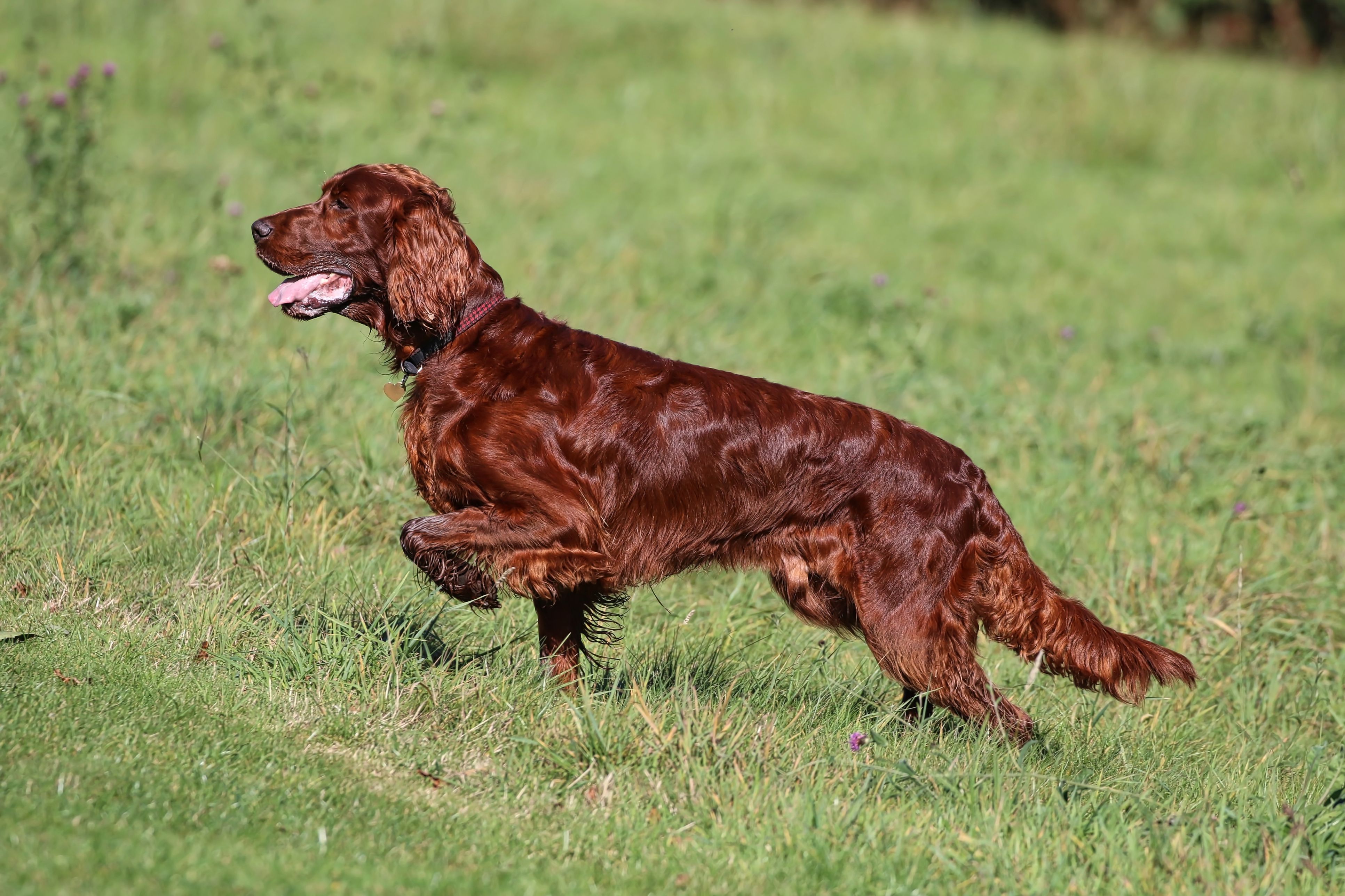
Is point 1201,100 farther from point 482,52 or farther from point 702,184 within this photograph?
point 482,52

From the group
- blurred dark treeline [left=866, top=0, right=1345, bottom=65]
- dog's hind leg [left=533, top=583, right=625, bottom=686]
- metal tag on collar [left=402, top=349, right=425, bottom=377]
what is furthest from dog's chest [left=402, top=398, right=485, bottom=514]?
blurred dark treeline [left=866, top=0, right=1345, bottom=65]

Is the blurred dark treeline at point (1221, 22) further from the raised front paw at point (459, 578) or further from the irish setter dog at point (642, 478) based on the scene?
the raised front paw at point (459, 578)

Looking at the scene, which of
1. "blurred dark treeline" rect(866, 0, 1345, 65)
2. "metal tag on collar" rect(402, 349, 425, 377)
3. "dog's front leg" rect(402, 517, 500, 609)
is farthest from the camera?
"blurred dark treeline" rect(866, 0, 1345, 65)

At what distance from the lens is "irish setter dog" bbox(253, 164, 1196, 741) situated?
3799 mm

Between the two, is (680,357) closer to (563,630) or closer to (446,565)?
(563,630)

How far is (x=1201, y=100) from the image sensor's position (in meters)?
13.7

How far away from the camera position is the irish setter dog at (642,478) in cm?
380

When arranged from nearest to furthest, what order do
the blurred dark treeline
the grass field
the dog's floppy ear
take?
the grass field
the dog's floppy ear
the blurred dark treeline

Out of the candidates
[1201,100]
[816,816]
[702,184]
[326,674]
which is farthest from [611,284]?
[1201,100]

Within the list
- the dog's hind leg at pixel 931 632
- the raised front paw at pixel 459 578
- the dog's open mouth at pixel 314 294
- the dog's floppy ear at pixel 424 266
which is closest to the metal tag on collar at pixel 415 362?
the dog's floppy ear at pixel 424 266

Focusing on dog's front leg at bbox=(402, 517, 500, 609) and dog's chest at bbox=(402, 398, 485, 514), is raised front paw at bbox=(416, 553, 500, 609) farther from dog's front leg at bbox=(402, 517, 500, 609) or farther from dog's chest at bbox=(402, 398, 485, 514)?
dog's chest at bbox=(402, 398, 485, 514)

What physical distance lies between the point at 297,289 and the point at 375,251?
10.0 inches

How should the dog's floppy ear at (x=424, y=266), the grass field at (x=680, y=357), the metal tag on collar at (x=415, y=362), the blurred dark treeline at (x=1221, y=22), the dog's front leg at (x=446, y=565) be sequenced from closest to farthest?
the grass field at (x=680, y=357) < the dog's front leg at (x=446, y=565) < the dog's floppy ear at (x=424, y=266) < the metal tag on collar at (x=415, y=362) < the blurred dark treeline at (x=1221, y=22)

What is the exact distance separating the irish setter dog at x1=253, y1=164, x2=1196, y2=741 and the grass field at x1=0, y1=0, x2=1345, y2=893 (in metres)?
0.28
